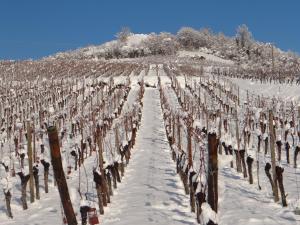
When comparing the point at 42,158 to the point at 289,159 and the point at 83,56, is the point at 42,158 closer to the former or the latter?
the point at 289,159

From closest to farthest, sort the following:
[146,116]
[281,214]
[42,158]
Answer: [281,214], [42,158], [146,116]

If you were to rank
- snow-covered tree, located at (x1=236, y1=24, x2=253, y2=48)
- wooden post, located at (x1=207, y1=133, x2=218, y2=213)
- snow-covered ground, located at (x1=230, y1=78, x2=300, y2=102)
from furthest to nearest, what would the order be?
snow-covered tree, located at (x1=236, y1=24, x2=253, y2=48)
snow-covered ground, located at (x1=230, y1=78, x2=300, y2=102)
wooden post, located at (x1=207, y1=133, x2=218, y2=213)

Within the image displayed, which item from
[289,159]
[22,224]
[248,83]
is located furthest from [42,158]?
[248,83]

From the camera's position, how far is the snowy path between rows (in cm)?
948

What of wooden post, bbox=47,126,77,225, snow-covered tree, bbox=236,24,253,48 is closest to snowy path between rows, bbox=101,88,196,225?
wooden post, bbox=47,126,77,225

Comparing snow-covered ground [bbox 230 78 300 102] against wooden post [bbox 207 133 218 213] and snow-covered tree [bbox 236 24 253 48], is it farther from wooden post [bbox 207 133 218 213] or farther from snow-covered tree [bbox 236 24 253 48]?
snow-covered tree [bbox 236 24 253 48]

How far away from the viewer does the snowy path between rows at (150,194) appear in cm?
948

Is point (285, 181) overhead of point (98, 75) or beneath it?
beneath

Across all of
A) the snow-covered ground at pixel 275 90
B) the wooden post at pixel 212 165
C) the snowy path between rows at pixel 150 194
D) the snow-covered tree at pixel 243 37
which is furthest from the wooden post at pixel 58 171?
the snow-covered tree at pixel 243 37

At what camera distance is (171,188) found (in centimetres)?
1223

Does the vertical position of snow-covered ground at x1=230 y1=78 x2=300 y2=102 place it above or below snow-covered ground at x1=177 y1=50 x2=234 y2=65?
below

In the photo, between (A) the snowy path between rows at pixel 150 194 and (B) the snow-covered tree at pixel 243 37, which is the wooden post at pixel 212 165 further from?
(B) the snow-covered tree at pixel 243 37

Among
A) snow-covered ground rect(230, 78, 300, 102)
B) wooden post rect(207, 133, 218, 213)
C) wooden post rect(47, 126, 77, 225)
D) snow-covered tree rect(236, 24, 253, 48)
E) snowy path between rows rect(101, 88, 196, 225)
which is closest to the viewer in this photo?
wooden post rect(47, 126, 77, 225)

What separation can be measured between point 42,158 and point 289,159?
28.1 ft
